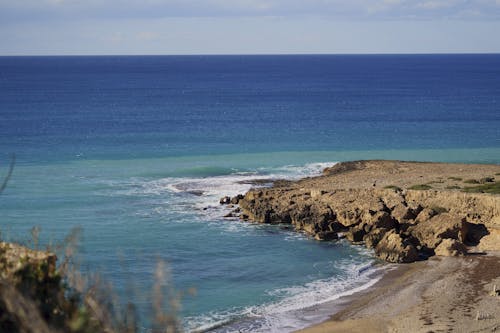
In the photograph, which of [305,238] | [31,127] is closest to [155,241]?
[305,238]

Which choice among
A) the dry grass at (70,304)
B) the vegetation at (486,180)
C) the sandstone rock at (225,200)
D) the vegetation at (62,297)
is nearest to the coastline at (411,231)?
the vegetation at (486,180)

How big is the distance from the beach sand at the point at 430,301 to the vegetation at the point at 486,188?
29.6ft

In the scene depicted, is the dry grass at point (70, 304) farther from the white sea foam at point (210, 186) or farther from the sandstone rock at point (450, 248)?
the white sea foam at point (210, 186)

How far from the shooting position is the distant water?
36594 mm

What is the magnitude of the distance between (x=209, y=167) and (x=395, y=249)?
93.9ft

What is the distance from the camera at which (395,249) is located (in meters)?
40.6

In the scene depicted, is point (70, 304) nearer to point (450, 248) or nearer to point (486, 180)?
point (450, 248)

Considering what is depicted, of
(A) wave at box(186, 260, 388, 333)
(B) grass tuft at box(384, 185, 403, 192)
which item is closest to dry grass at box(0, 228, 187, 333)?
(A) wave at box(186, 260, 388, 333)

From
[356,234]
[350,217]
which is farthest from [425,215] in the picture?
[350,217]

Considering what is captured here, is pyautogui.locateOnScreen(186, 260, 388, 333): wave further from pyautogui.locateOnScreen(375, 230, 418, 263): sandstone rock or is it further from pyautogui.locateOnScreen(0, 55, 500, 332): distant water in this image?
pyautogui.locateOnScreen(375, 230, 418, 263): sandstone rock

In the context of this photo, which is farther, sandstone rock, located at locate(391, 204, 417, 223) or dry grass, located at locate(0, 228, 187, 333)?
sandstone rock, located at locate(391, 204, 417, 223)

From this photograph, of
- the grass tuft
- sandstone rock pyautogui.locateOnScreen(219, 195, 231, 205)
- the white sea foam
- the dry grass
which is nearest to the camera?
the dry grass

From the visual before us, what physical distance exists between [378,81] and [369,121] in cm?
9328

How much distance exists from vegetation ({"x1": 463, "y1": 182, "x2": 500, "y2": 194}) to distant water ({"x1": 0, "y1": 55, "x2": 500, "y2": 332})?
11.1 metres
